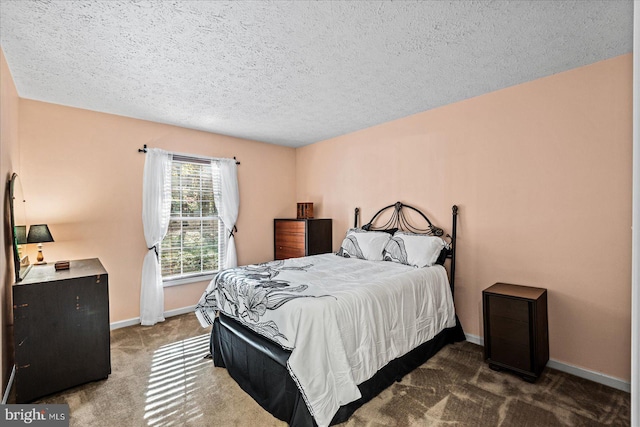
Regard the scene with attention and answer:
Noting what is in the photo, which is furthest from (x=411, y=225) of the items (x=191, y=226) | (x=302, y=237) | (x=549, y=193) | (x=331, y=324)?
(x=191, y=226)

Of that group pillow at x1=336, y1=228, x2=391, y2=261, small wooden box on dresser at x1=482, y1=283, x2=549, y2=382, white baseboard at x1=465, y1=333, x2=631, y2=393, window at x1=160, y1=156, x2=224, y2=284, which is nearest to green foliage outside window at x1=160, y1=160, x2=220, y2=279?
window at x1=160, y1=156, x2=224, y2=284

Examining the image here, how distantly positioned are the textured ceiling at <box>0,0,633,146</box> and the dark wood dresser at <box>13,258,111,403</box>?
172 centimetres

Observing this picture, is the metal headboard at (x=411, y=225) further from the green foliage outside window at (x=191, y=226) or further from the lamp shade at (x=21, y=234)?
the lamp shade at (x=21, y=234)

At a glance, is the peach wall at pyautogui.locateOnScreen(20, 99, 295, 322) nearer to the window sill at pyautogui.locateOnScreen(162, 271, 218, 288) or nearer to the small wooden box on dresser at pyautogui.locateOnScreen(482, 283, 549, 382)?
the window sill at pyautogui.locateOnScreen(162, 271, 218, 288)

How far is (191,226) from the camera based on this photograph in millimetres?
4246

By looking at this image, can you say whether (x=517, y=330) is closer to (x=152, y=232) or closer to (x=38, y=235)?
(x=152, y=232)

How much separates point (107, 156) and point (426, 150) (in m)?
3.77

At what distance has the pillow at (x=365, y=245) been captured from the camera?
11.3 ft

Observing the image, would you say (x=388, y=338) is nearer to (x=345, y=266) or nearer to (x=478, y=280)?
(x=345, y=266)

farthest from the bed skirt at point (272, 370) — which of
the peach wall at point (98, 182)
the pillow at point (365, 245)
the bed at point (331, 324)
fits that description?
the peach wall at point (98, 182)

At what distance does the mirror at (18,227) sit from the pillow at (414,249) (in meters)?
3.26

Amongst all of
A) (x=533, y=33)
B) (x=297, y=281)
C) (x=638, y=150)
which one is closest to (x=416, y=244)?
(x=297, y=281)

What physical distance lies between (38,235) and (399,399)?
3465mm

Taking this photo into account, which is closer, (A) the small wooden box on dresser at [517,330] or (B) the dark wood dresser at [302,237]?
(A) the small wooden box on dresser at [517,330]
